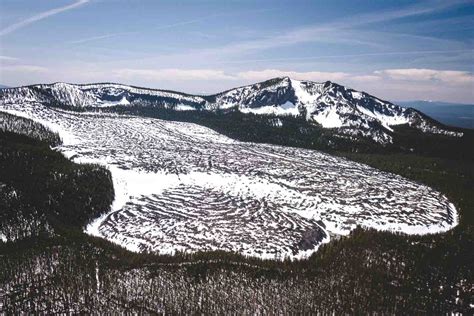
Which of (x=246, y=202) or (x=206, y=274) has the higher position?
(x=246, y=202)

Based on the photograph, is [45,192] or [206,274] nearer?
[206,274]

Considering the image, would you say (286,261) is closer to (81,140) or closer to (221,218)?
(221,218)

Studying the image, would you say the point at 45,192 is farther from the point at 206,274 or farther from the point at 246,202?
the point at 246,202

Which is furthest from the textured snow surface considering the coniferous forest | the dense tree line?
the coniferous forest

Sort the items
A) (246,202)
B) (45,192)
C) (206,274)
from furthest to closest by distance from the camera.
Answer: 1. (246,202)
2. (45,192)
3. (206,274)

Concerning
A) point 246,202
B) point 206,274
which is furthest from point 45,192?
point 246,202

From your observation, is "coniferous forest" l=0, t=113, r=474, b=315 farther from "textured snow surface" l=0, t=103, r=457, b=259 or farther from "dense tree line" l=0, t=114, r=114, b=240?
"textured snow surface" l=0, t=103, r=457, b=259

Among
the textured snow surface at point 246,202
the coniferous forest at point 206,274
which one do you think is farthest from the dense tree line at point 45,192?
the textured snow surface at point 246,202

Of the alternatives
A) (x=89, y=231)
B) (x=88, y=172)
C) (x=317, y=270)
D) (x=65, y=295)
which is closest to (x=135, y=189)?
(x=88, y=172)
